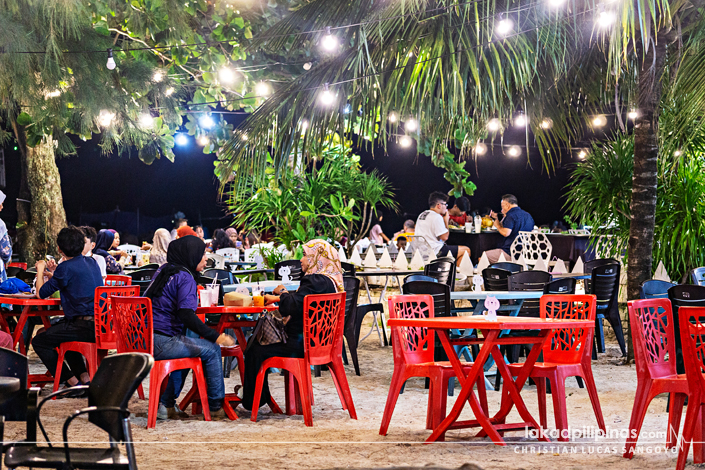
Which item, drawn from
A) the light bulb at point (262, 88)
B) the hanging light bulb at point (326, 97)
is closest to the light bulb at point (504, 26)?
the hanging light bulb at point (326, 97)

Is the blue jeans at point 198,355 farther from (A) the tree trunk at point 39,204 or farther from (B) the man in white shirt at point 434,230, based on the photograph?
(A) the tree trunk at point 39,204

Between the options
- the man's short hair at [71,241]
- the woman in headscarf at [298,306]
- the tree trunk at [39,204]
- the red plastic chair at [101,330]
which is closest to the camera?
the woman in headscarf at [298,306]

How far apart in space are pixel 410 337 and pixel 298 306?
2.28 ft

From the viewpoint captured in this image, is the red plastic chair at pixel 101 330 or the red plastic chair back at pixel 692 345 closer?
the red plastic chair back at pixel 692 345

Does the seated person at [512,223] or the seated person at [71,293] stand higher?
the seated person at [512,223]

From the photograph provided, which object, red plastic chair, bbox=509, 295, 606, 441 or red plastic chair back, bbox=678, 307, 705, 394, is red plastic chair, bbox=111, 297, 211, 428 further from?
red plastic chair back, bbox=678, 307, 705, 394

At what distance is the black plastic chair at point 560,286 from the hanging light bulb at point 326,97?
2337 mm

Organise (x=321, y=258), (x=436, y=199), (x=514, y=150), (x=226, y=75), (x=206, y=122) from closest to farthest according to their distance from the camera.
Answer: (x=321, y=258)
(x=226, y=75)
(x=436, y=199)
(x=206, y=122)
(x=514, y=150)

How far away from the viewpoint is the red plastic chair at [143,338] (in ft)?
14.2

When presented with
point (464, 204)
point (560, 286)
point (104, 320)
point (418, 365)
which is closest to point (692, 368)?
point (418, 365)

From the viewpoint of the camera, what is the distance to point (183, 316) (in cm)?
443

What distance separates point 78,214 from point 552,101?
42.6ft

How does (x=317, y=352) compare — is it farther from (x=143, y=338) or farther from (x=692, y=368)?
(x=692, y=368)

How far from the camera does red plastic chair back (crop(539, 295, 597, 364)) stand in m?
4.22
